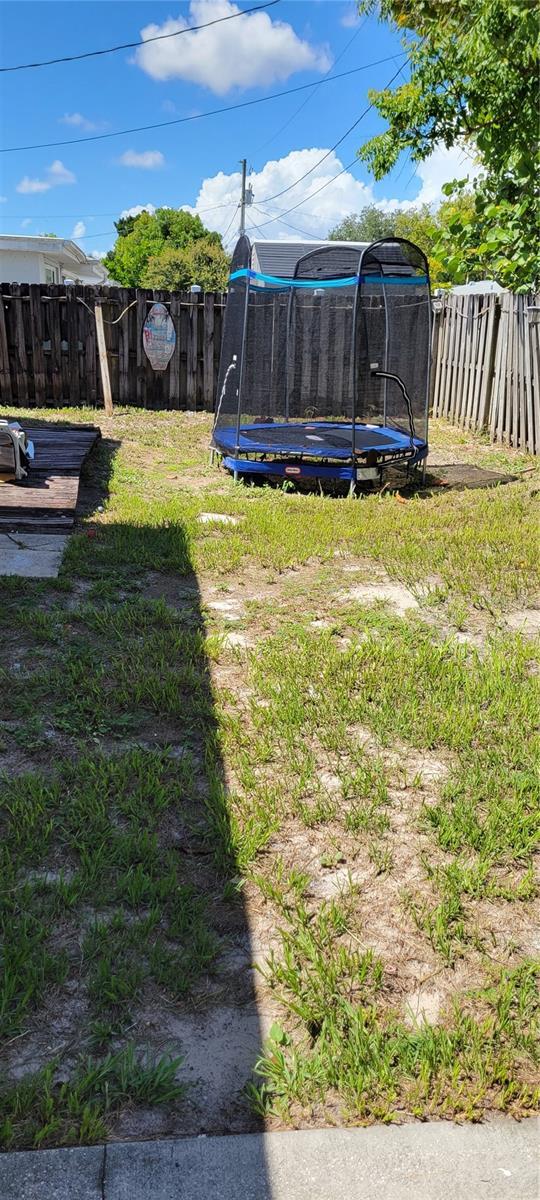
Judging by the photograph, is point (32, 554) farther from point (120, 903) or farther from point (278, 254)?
point (278, 254)

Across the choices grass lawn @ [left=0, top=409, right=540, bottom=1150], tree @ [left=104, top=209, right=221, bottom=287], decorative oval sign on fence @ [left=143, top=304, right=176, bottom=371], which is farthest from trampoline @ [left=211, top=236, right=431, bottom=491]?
tree @ [left=104, top=209, right=221, bottom=287]

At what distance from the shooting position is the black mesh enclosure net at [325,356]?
326 inches

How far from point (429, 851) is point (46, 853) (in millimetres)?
1160

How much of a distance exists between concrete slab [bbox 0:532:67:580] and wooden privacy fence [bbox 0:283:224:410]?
7.62 meters

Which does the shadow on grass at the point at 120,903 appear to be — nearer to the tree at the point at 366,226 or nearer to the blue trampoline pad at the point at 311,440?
the blue trampoline pad at the point at 311,440

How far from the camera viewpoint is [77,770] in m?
3.01

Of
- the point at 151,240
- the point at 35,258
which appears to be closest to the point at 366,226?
the point at 151,240

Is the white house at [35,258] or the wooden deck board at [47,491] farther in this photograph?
the white house at [35,258]

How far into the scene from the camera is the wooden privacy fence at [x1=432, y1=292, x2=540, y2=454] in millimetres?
9905

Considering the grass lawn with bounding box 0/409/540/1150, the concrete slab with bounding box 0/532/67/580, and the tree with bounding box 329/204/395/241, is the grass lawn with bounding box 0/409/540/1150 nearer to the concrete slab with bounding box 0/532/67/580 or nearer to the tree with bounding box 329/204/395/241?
the concrete slab with bounding box 0/532/67/580

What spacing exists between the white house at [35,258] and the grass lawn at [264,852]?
81.6 feet

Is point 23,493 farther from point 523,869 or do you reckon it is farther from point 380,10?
point 380,10

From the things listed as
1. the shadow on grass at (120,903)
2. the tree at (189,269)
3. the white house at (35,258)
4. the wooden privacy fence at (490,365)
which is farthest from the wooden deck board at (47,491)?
the tree at (189,269)

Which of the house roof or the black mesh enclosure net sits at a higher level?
the house roof
